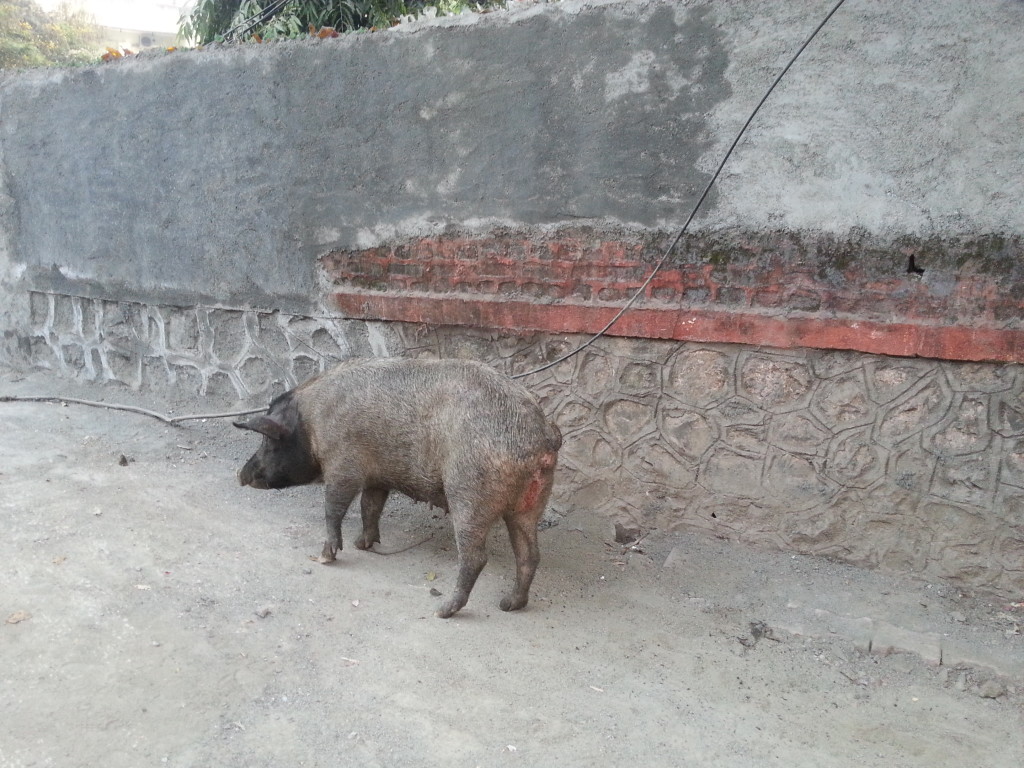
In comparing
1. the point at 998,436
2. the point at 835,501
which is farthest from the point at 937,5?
the point at 835,501

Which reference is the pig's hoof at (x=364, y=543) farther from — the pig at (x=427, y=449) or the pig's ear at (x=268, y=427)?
the pig's ear at (x=268, y=427)

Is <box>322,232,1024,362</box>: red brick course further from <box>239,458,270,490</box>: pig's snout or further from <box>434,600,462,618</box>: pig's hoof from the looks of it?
<box>434,600,462,618</box>: pig's hoof

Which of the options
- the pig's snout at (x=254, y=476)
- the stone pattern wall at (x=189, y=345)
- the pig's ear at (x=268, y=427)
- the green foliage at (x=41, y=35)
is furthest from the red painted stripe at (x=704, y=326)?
the green foliage at (x=41, y=35)

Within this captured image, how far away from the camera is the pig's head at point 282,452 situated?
4.94m

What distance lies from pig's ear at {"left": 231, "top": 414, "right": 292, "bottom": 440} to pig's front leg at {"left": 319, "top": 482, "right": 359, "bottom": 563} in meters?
0.48

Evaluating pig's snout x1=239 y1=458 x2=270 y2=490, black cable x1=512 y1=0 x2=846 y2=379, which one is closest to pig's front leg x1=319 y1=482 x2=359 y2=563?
pig's snout x1=239 y1=458 x2=270 y2=490

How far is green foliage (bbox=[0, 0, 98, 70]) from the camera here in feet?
58.7

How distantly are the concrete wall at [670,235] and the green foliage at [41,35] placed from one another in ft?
45.7

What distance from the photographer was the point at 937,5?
412 centimetres

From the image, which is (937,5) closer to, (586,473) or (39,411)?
(586,473)

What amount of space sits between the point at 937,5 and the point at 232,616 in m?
4.66

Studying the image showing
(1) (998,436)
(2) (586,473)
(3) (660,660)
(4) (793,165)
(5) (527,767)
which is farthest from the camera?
(2) (586,473)

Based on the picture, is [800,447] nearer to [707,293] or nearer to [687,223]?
[707,293]

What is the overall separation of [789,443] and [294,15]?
7805mm
